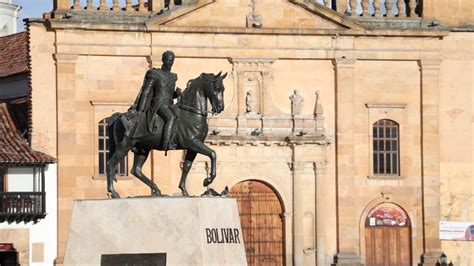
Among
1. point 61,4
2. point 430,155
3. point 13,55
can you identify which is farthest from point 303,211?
point 13,55

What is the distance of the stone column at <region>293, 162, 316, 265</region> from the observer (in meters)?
55.2

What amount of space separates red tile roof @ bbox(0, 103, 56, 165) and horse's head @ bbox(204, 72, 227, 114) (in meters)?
20.6

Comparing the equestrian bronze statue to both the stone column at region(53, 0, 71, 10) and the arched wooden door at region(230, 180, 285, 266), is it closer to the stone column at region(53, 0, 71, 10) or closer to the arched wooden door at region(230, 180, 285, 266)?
the stone column at region(53, 0, 71, 10)

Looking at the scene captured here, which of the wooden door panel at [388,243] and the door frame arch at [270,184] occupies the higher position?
the door frame arch at [270,184]

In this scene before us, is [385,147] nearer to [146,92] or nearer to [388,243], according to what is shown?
[388,243]

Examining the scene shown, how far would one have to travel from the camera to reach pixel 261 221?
55.5 m

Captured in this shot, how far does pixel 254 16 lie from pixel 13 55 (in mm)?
14986

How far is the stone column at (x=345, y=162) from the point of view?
55.7 metres

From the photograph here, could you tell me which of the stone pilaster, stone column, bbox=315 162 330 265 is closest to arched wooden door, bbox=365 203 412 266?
stone column, bbox=315 162 330 265

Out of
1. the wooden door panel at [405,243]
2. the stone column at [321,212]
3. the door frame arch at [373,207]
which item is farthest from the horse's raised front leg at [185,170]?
the wooden door panel at [405,243]

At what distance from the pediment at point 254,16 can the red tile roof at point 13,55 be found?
1017 centimetres

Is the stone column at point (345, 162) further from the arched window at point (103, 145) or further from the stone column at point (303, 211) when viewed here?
the arched window at point (103, 145)

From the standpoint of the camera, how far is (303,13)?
5622cm

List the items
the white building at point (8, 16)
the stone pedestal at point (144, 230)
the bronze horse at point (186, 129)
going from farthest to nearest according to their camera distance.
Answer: the white building at point (8, 16) → the bronze horse at point (186, 129) → the stone pedestal at point (144, 230)
